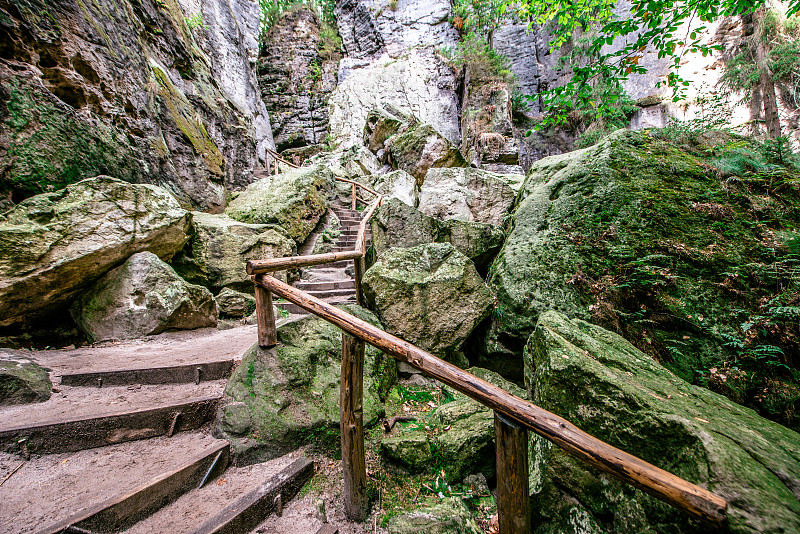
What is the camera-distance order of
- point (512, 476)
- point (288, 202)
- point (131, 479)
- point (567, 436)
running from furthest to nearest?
point (288, 202), point (131, 479), point (512, 476), point (567, 436)

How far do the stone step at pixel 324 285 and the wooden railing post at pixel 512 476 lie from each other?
4.74 metres

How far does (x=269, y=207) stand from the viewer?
22.2 ft

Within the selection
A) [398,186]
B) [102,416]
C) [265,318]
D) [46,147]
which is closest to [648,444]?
[265,318]

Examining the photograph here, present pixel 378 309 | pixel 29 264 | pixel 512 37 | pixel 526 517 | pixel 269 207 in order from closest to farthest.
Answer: pixel 526 517 < pixel 29 264 < pixel 378 309 < pixel 269 207 < pixel 512 37

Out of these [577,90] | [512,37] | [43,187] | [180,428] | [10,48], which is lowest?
[180,428]

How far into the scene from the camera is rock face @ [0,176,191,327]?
289cm

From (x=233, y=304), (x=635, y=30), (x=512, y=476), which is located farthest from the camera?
(x=233, y=304)

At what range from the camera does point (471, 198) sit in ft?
24.0

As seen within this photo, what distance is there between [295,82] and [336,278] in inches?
680

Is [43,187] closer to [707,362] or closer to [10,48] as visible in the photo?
[10,48]

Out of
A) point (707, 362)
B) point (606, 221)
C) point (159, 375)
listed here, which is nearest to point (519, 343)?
point (707, 362)

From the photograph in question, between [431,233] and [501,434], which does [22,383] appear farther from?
[431,233]

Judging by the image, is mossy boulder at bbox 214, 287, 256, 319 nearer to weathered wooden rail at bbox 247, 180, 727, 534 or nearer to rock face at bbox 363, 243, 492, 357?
rock face at bbox 363, 243, 492, 357

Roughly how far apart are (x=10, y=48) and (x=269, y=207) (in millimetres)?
3911
